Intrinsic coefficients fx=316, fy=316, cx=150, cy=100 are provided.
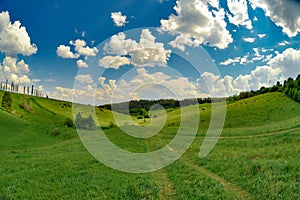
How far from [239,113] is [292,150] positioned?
37855 mm

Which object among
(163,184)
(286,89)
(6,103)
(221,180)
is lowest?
(163,184)

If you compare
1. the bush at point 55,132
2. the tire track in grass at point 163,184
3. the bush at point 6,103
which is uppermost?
the bush at point 6,103

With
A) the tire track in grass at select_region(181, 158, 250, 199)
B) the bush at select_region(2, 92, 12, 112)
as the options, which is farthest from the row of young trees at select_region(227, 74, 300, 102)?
the bush at select_region(2, 92, 12, 112)

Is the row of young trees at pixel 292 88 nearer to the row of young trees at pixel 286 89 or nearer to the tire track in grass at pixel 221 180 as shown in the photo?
the row of young trees at pixel 286 89

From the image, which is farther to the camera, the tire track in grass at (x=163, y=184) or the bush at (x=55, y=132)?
the bush at (x=55, y=132)

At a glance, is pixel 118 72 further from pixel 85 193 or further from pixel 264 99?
pixel 264 99

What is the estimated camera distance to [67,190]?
36.1 feet

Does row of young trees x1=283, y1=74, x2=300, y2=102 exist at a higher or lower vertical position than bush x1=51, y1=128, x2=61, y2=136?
higher

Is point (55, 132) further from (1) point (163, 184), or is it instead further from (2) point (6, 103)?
(1) point (163, 184)

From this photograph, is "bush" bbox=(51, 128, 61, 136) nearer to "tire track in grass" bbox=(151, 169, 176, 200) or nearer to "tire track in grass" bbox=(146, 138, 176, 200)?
"tire track in grass" bbox=(146, 138, 176, 200)

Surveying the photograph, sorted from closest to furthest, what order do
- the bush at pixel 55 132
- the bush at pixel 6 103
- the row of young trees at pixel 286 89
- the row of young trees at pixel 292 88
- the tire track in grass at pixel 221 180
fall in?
1. the tire track in grass at pixel 221 180
2. the bush at pixel 55 132
3. the row of young trees at pixel 292 88
4. the row of young trees at pixel 286 89
5. the bush at pixel 6 103

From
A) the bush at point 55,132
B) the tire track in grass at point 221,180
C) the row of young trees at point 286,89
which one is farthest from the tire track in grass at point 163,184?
the row of young trees at point 286,89

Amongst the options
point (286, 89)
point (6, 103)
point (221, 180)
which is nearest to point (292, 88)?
point (286, 89)

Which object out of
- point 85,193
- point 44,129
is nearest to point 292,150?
point 85,193
